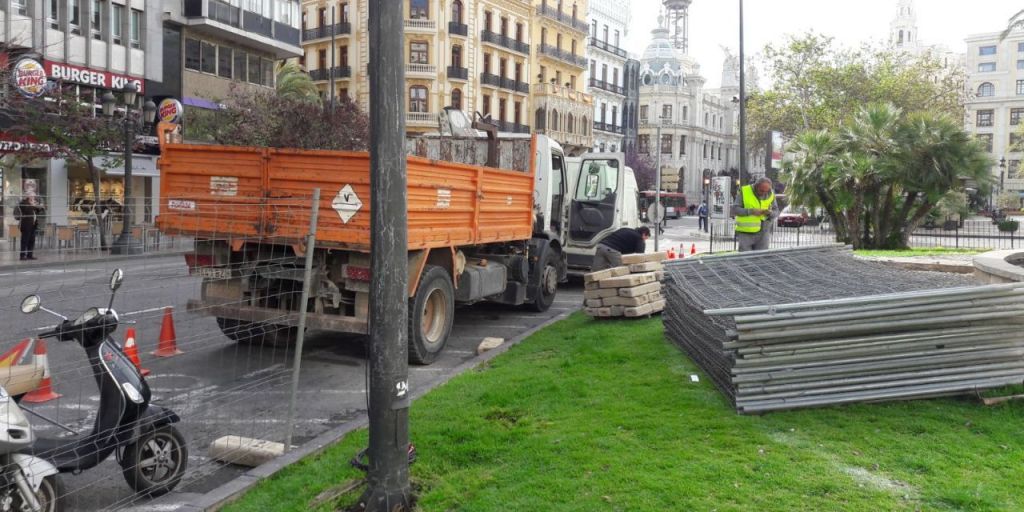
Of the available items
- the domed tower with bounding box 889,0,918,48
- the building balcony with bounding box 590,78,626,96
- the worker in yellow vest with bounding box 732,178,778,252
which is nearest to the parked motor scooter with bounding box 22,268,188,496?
the worker in yellow vest with bounding box 732,178,778,252

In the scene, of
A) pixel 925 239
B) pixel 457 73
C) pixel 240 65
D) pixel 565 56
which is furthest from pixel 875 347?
pixel 565 56

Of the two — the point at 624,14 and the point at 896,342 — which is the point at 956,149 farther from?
the point at 624,14

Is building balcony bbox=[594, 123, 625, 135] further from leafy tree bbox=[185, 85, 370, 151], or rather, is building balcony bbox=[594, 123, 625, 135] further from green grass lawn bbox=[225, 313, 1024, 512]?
green grass lawn bbox=[225, 313, 1024, 512]

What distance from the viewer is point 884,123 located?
21047 millimetres

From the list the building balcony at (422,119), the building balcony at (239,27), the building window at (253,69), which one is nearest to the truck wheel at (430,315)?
the building balcony at (239,27)

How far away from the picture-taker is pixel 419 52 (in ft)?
170

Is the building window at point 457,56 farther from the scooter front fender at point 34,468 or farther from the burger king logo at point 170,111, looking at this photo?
the scooter front fender at point 34,468

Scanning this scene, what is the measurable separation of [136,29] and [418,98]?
2138cm

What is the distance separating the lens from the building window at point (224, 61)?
36.1 meters

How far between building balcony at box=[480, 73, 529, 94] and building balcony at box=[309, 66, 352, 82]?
29.5ft

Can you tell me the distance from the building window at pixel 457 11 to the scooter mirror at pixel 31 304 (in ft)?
166

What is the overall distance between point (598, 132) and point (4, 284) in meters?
Answer: 71.0

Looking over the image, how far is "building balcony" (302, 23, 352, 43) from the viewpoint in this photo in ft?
171

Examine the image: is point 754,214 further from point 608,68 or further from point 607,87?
point 608,68
